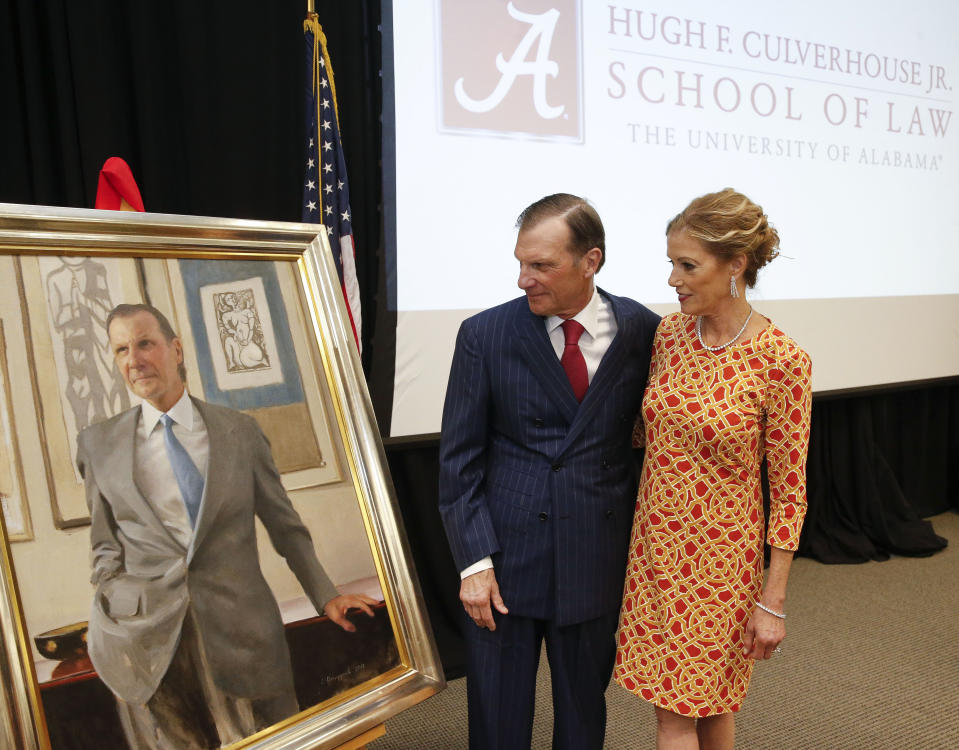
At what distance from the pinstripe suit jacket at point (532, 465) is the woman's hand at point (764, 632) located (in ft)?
0.91

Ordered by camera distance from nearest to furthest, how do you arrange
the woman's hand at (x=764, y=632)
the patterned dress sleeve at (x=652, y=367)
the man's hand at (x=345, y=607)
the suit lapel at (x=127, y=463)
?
1. the suit lapel at (x=127, y=463)
2. the man's hand at (x=345, y=607)
3. the woman's hand at (x=764, y=632)
4. the patterned dress sleeve at (x=652, y=367)

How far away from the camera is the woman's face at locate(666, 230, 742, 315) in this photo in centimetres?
134

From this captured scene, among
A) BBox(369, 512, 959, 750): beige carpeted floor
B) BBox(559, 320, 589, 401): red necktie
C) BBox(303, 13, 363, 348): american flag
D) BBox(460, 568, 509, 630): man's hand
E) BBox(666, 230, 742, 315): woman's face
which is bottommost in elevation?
BBox(369, 512, 959, 750): beige carpeted floor

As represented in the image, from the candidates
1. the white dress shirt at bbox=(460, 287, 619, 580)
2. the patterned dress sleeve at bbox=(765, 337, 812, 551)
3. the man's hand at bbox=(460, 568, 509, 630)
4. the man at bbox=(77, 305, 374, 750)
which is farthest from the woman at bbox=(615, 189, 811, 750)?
the man at bbox=(77, 305, 374, 750)

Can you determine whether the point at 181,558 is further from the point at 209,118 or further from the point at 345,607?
the point at 209,118

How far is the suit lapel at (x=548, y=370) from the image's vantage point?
4.53 feet

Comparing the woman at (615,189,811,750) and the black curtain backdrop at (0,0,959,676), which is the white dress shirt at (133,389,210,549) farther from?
the black curtain backdrop at (0,0,959,676)

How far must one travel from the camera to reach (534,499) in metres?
1.39

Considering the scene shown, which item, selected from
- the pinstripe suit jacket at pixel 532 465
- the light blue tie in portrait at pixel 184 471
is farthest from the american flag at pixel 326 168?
the light blue tie in portrait at pixel 184 471

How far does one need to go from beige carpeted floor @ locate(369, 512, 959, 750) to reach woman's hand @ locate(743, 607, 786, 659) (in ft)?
3.15

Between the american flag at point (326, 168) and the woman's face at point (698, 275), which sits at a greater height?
Answer: the american flag at point (326, 168)

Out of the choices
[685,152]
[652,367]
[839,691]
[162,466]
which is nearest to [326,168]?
[652,367]

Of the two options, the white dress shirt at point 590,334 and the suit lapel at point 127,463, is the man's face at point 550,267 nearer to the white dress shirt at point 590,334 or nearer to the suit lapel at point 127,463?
the white dress shirt at point 590,334

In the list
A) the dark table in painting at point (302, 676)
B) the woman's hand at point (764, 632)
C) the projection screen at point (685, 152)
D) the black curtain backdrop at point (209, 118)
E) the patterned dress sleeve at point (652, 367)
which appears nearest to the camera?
the dark table in painting at point (302, 676)
